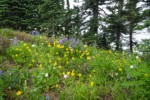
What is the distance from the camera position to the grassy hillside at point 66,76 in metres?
4.76

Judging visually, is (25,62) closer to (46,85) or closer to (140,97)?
(46,85)

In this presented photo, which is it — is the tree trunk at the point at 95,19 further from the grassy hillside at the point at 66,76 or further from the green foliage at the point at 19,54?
the green foliage at the point at 19,54

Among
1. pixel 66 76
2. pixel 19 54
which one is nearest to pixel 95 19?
pixel 19 54

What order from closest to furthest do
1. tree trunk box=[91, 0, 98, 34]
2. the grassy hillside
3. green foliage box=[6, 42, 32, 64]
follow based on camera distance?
the grassy hillside < green foliage box=[6, 42, 32, 64] < tree trunk box=[91, 0, 98, 34]

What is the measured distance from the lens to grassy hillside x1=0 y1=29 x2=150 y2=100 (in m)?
4.76

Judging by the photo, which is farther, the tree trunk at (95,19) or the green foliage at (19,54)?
the tree trunk at (95,19)

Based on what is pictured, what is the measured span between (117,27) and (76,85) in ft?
48.9

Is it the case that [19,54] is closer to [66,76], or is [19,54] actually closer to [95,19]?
[66,76]

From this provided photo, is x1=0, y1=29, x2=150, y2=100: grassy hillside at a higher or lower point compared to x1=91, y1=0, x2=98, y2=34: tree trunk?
higher

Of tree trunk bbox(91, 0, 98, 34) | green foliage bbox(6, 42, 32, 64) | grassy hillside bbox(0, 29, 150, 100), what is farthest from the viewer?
tree trunk bbox(91, 0, 98, 34)

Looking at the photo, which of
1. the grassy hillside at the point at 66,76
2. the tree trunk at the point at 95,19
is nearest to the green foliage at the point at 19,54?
the grassy hillside at the point at 66,76

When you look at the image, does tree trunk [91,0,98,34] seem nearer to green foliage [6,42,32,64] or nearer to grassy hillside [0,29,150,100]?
grassy hillside [0,29,150,100]

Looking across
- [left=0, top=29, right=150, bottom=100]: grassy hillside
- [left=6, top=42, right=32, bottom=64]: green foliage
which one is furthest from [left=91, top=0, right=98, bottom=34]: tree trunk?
[left=6, top=42, right=32, bottom=64]: green foliage

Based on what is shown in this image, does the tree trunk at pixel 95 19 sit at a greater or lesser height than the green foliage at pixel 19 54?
lesser
